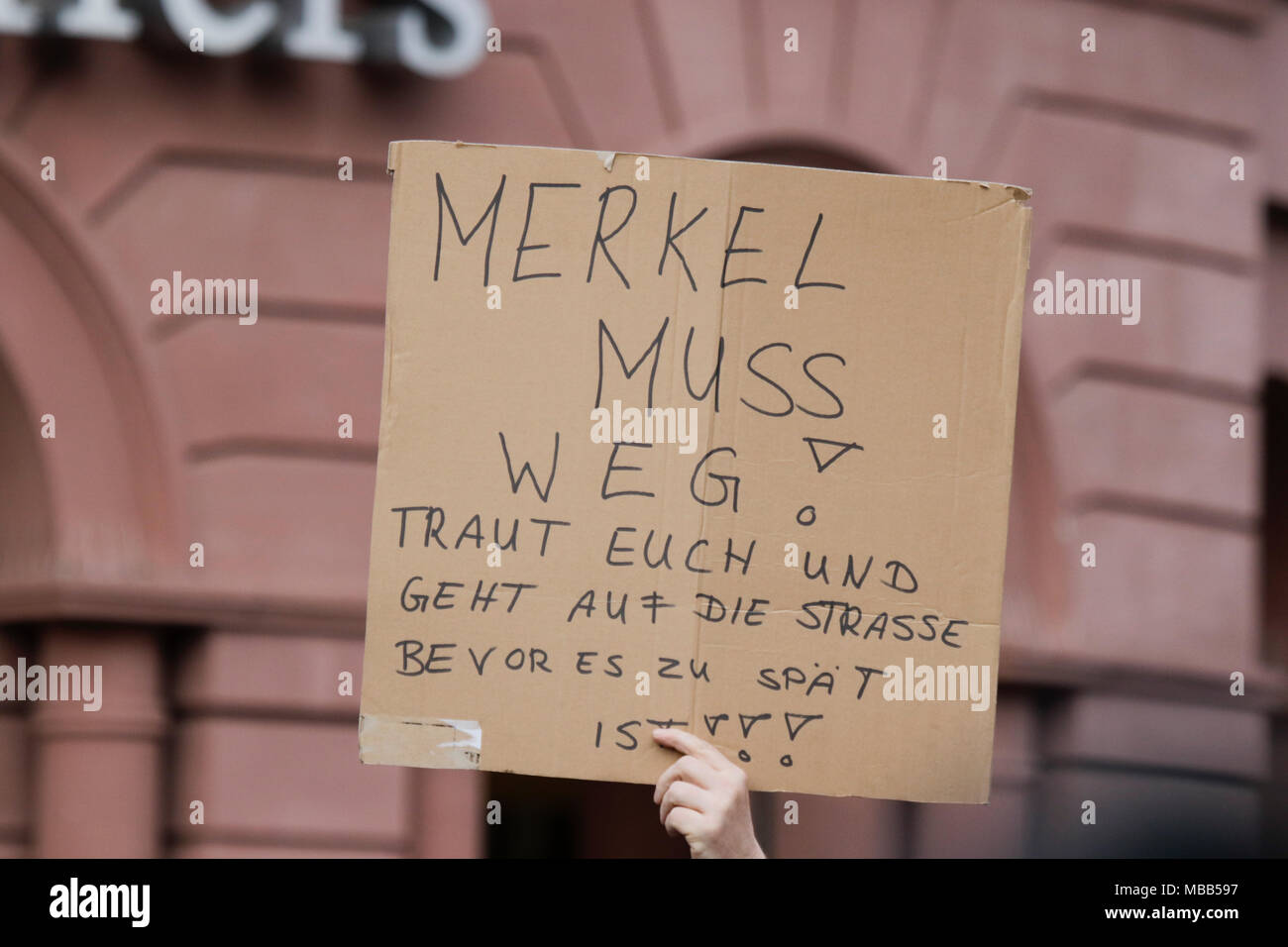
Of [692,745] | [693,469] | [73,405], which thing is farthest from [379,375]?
[692,745]

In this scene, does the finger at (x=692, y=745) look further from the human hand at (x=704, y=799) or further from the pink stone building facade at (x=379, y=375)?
the pink stone building facade at (x=379, y=375)

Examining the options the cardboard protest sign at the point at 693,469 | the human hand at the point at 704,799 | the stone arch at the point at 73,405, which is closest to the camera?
the human hand at the point at 704,799

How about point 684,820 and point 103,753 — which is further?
point 103,753

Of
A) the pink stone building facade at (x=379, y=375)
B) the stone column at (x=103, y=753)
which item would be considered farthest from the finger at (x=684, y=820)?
the stone column at (x=103, y=753)

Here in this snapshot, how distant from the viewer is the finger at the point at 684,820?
209 cm

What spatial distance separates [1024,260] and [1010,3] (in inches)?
172

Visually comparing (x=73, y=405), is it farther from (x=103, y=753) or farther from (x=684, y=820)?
(x=684, y=820)

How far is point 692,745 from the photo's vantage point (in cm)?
216

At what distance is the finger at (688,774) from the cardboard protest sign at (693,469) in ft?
0.12

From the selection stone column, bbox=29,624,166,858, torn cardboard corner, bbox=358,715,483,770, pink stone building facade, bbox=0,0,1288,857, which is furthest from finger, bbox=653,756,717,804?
stone column, bbox=29,624,166,858

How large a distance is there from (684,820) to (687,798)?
33 mm

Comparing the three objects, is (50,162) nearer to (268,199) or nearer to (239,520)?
(268,199)

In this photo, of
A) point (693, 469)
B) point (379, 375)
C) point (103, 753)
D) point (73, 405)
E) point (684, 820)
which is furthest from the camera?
point (379, 375)
